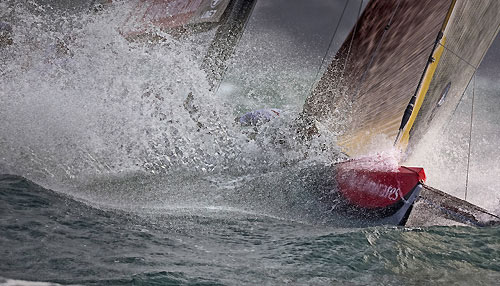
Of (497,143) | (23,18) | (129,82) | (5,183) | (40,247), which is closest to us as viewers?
(40,247)

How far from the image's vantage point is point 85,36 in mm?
3982

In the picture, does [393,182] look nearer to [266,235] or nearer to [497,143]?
[266,235]

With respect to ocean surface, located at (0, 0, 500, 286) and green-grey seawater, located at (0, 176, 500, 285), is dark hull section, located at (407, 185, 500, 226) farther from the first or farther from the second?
green-grey seawater, located at (0, 176, 500, 285)

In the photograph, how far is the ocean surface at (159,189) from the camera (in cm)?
181

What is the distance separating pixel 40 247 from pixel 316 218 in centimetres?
195

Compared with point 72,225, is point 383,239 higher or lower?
higher

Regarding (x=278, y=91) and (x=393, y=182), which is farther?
(x=278, y=91)

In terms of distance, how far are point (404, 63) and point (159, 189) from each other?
233cm

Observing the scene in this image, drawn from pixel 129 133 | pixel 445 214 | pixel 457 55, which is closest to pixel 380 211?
pixel 445 214

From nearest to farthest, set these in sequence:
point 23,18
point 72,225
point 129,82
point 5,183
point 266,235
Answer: point 72,225 → point 5,183 → point 266,235 → point 129,82 → point 23,18

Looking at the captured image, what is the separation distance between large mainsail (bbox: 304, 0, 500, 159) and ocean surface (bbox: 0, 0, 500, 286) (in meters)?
0.37

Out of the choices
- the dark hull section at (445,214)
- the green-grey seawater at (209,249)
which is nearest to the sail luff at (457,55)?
the dark hull section at (445,214)

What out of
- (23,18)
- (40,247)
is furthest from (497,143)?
(40,247)

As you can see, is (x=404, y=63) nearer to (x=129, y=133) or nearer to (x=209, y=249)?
(x=129, y=133)
